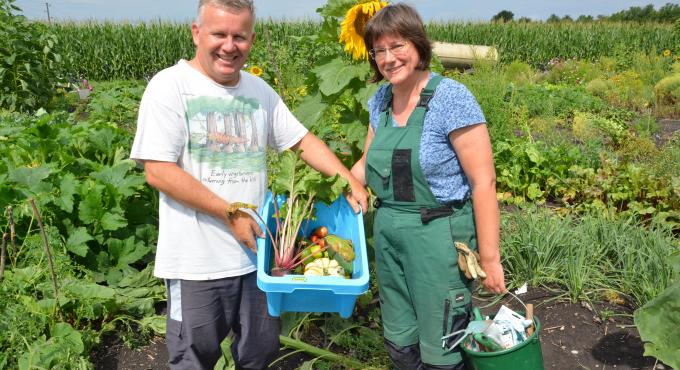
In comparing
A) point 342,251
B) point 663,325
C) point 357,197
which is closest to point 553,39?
point 663,325

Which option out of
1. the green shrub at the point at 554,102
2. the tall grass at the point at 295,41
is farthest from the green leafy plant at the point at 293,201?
the tall grass at the point at 295,41

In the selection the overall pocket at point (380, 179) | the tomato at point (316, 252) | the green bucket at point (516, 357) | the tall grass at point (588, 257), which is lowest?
the tall grass at point (588, 257)

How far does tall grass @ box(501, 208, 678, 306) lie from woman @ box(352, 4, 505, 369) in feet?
4.46

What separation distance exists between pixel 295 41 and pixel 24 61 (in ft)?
40.6

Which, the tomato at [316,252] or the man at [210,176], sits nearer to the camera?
the man at [210,176]

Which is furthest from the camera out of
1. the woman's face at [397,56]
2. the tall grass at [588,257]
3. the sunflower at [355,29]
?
the tall grass at [588,257]

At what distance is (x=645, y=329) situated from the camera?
2.19 metres

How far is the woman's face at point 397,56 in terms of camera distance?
201cm

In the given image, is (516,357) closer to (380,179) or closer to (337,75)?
(380,179)

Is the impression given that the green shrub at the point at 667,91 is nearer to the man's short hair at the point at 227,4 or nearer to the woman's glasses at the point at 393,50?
the woman's glasses at the point at 393,50

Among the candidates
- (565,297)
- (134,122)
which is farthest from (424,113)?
(134,122)

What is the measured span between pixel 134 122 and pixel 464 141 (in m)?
4.42

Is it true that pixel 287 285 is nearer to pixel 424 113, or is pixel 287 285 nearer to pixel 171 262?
pixel 171 262

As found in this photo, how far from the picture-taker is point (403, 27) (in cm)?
199
